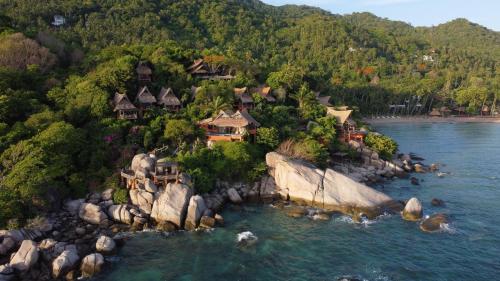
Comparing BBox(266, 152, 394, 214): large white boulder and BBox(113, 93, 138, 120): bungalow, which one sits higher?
BBox(113, 93, 138, 120): bungalow

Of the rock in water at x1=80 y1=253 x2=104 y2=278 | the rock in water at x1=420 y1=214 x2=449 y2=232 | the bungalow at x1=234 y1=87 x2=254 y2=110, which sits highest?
the bungalow at x1=234 y1=87 x2=254 y2=110

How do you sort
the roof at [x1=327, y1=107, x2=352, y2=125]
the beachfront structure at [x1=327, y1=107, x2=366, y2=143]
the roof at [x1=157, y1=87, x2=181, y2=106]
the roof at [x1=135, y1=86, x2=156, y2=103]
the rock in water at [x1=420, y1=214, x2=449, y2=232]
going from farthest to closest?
the roof at [x1=327, y1=107, x2=352, y2=125]
the beachfront structure at [x1=327, y1=107, x2=366, y2=143]
the roof at [x1=157, y1=87, x2=181, y2=106]
the roof at [x1=135, y1=86, x2=156, y2=103]
the rock in water at [x1=420, y1=214, x2=449, y2=232]

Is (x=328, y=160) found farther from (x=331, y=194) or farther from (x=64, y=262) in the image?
(x=64, y=262)

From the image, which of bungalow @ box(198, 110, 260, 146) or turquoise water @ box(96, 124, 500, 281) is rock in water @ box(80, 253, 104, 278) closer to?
turquoise water @ box(96, 124, 500, 281)

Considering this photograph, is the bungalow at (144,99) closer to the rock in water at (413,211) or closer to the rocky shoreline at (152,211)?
the rocky shoreline at (152,211)

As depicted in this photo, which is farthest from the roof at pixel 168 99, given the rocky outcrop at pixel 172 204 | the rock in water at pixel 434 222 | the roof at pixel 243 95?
the rock in water at pixel 434 222

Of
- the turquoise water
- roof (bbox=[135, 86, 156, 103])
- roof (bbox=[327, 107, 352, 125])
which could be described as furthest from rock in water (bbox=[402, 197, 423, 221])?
roof (bbox=[135, 86, 156, 103])
